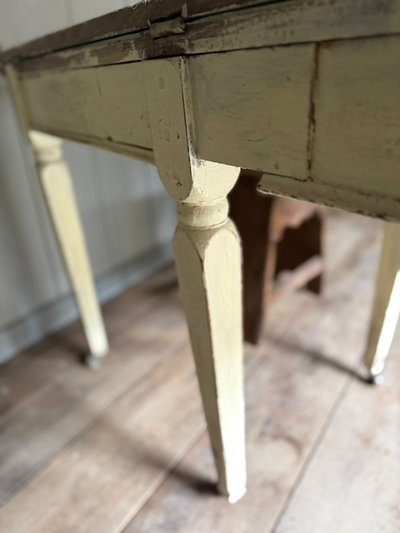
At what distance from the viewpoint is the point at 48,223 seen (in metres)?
0.95

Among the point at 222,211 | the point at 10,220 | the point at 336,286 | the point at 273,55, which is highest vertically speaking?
the point at 273,55

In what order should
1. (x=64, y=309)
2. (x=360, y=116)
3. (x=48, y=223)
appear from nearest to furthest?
(x=360, y=116)
(x=48, y=223)
(x=64, y=309)

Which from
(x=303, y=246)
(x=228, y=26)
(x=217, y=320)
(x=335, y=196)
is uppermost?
(x=228, y=26)

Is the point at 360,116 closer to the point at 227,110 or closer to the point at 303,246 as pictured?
the point at 227,110

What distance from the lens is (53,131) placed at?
61cm

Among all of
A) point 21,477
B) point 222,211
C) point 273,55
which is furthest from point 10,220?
point 273,55

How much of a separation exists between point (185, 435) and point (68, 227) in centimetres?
45

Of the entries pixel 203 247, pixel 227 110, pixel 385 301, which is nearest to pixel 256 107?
pixel 227 110

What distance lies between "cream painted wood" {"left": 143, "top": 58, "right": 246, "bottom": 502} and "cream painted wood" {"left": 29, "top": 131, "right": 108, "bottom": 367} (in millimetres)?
399

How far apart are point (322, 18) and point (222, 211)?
0.65ft

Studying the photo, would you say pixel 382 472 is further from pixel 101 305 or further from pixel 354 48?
pixel 101 305

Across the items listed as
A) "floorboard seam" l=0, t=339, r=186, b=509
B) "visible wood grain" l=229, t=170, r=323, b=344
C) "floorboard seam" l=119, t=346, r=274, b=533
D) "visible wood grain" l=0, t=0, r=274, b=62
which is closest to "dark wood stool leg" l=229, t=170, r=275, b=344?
"visible wood grain" l=229, t=170, r=323, b=344

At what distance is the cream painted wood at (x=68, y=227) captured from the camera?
70 cm

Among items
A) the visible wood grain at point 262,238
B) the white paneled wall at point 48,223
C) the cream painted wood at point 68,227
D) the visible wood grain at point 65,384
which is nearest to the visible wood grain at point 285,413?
the visible wood grain at point 262,238
